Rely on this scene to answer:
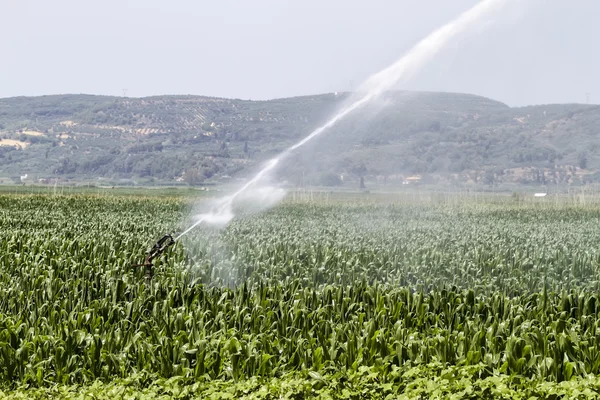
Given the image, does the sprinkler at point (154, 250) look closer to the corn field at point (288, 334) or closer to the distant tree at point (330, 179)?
the corn field at point (288, 334)

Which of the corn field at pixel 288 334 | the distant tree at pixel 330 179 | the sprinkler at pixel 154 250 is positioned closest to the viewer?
the corn field at pixel 288 334

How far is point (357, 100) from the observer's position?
15602mm

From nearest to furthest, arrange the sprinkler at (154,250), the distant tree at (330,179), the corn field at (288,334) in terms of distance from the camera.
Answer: the corn field at (288,334)
the sprinkler at (154,250)
the distant tree at (330,179)

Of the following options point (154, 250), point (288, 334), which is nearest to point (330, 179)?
point (154, 250)

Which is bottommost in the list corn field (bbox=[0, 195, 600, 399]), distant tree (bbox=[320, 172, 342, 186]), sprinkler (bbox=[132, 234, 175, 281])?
distant tree (bbox=[320, 172, 342, 186])

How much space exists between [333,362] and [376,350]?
0.71 m

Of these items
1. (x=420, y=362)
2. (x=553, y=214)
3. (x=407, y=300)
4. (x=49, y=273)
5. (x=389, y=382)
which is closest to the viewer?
(x=389, y=382)

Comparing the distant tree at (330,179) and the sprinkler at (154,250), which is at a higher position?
the sprinkler at (154,250)

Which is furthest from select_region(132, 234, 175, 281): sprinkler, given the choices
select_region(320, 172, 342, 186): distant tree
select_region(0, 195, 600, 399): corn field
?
select_region(320, 172, 342, 186): distant tree

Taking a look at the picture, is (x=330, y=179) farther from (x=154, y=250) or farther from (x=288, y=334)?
(x=288, y=334)

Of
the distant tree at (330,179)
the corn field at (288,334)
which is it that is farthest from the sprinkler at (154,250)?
the distant tree at (330,179)

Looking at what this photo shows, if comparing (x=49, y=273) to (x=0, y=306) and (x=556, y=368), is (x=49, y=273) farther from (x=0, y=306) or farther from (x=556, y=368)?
(x=556, y=368)

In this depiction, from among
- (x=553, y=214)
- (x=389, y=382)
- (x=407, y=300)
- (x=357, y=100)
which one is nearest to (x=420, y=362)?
(x=389, y=382)

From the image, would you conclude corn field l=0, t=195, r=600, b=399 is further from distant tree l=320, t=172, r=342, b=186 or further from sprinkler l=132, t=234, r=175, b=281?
distant tree l=320, t=172, r=342, b=186
